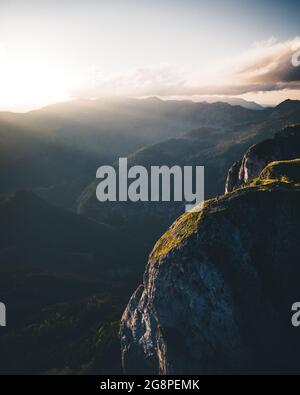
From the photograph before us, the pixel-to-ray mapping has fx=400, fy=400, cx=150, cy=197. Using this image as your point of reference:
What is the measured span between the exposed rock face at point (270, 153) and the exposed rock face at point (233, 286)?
32.9 meters

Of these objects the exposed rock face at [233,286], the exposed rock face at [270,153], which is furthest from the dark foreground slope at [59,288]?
the exposed rock face at [270,153]

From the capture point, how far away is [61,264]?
517ft

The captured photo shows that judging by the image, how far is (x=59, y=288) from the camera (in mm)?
135750

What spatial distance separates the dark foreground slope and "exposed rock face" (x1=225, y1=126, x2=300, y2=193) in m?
50.3

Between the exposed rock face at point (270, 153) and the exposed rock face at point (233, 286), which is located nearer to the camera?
the exposed rock face at point (233, 286)

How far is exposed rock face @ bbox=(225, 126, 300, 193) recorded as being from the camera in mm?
93625

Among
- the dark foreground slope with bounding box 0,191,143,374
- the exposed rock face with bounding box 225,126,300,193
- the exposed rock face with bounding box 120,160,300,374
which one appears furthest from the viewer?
the dark foreground slope with bounding box 0,191,143,374

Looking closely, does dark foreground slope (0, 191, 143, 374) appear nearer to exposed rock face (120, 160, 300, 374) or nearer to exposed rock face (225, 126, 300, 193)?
exposed rock face (120, 160, 300, 374)

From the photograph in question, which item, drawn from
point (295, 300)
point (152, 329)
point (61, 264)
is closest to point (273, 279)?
point (295, 300)

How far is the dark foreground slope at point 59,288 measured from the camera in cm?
9506

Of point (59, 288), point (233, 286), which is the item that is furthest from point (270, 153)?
point (59, 288)

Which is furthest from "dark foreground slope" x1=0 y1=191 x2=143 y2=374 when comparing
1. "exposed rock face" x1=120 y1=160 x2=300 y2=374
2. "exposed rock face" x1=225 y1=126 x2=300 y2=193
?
"exposed rock face" x1=225 y1=126 x2=300 y2=193

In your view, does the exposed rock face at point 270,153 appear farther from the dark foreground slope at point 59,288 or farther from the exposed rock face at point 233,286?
the dark foreground slope at point 59,288
